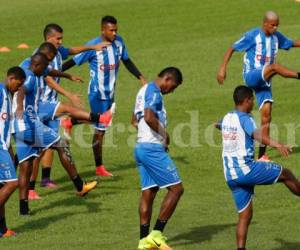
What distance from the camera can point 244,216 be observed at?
12719 millimetres

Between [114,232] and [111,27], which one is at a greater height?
[111,27]

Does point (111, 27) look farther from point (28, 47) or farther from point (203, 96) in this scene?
point (28, 47)

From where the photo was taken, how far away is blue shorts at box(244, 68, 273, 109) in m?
18.6

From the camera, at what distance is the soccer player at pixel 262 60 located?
1861 centimetres

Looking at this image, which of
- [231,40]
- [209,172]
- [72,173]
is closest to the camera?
[72,173]

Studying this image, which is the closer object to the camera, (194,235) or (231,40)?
(194,235)

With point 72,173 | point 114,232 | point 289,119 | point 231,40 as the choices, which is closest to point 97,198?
point 72,173

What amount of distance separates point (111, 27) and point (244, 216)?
6374 mm

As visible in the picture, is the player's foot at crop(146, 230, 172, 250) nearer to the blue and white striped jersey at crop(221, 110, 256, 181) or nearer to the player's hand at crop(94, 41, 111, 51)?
the blue and white striped jersey at crop(221, 110, 256, 181)

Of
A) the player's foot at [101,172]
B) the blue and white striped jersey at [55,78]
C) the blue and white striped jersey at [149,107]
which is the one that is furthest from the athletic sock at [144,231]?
the player's foot at [101,172]

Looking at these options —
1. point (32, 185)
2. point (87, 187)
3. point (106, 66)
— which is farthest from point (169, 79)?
point (106, 66)

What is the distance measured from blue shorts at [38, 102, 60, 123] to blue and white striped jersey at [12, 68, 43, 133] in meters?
0.71

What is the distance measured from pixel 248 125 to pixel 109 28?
244 inches

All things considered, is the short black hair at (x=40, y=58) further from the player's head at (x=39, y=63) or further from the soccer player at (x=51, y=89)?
the soccer player at (x=51, y=89)
